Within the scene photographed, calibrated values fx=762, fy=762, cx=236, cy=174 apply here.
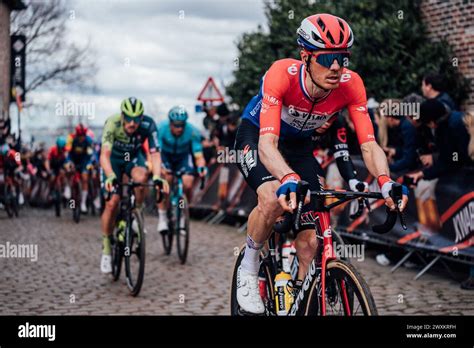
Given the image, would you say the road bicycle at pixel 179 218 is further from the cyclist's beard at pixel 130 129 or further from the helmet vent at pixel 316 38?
the helmet vent at pixel 316 38

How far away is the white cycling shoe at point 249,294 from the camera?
16.1 feet

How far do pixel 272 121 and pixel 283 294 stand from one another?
1122mm

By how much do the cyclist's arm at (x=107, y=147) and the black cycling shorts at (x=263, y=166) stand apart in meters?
3.23

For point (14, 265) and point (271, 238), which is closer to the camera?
point (271, 238)

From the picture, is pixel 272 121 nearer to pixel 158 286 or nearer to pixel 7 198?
pixel 158 286

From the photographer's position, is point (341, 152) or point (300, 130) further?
point (341, 152)

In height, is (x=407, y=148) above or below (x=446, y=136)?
below

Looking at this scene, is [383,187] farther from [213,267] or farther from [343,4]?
[343,4]

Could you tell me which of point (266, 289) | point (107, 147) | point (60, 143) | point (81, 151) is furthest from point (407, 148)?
point (60, 143)

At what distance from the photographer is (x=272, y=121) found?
14.9 feet

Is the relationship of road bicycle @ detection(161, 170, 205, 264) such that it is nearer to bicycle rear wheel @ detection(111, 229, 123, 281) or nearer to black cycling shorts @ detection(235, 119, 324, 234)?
bicycle rear wheel @ detection(111, 229, 123, 281)

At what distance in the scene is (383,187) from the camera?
416 cm
